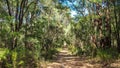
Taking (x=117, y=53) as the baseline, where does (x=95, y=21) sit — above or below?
above

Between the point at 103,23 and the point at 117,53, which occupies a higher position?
the point at 103,23

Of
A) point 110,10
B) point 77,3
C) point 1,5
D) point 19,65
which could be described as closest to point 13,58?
point 19,65

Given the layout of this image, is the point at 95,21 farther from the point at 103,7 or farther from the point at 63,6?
the point at 63,6

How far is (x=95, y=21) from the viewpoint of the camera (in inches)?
882

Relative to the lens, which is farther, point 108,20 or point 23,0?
point 108,20

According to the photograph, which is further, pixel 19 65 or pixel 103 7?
pixel 103 7

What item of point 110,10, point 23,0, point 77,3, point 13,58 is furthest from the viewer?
point 77,3

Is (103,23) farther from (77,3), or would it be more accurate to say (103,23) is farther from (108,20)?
(77,3)

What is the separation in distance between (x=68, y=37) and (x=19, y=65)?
182 ft

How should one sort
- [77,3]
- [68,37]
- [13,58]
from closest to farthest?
[13,58]
[77,3]
[68,37]

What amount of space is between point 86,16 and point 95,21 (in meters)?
1.16

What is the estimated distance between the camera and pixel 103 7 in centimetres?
1983

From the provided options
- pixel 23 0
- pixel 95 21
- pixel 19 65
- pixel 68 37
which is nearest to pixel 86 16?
pixel 95 21

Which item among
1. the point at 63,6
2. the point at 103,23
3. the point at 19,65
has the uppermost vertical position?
the point at 63,6
